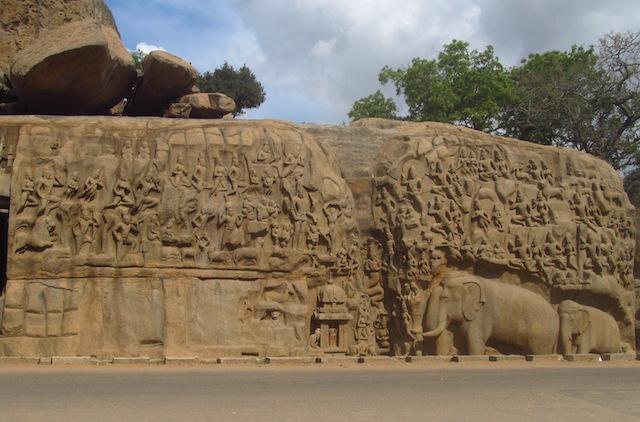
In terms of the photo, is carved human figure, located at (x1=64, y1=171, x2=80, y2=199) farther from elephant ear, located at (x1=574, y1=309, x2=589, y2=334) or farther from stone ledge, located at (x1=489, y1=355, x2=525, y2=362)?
elephant ear, located at (x1=574, y1=309, x2=589, y2=334)

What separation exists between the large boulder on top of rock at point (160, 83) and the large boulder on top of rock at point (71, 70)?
1.74 feet

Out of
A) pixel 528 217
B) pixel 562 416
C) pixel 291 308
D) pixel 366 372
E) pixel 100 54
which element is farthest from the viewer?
pixel 528 217

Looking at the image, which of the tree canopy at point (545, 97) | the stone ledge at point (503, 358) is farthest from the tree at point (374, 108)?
the stone ledge at point (503, 358)

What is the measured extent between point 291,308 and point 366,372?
3.80 meters

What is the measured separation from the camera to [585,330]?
18.2 metres

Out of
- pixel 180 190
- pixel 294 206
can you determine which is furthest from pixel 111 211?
pixel 294 206

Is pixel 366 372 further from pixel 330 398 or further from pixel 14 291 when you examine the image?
pixel 14 291

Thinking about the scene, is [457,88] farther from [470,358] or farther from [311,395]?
[311,395]

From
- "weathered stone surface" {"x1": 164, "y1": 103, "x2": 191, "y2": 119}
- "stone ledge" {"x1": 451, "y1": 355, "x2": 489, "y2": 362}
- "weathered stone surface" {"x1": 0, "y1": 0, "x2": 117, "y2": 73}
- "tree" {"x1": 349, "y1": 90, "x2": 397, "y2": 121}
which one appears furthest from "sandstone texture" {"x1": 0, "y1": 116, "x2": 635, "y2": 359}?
"tree" {"x1": 349, "y1": 90, "x2": 397, "y2": 121}

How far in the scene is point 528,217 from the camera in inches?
733

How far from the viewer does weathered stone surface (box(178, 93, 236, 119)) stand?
67.4ft

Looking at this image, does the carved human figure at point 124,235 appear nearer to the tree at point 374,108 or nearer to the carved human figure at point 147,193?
the carved human figure at point 147,193

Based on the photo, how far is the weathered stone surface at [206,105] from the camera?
20547 millimetres

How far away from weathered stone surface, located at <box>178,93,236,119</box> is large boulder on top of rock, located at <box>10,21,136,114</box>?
68.2 inches
